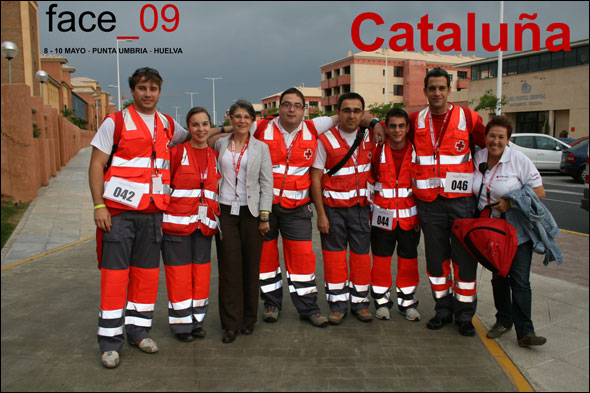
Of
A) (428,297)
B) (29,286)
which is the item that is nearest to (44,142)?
(29,286)

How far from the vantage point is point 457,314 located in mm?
4473

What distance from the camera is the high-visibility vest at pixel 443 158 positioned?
4.40m

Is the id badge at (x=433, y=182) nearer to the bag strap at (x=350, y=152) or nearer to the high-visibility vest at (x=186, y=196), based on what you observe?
the bag strap at (x=350, y=152)

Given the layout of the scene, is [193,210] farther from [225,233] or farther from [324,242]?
[324,242]

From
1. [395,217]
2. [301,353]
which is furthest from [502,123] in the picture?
[301,353]

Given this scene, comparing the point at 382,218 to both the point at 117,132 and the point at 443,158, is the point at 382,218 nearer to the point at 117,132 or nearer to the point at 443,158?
the point at 443,158

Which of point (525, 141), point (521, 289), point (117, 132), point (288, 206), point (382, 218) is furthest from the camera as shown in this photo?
point (525, 141)

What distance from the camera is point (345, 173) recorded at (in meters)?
4.61

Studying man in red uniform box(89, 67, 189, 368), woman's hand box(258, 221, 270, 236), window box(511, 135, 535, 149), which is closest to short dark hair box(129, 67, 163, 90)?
man in red uniform box(89, 67, 189, 368)

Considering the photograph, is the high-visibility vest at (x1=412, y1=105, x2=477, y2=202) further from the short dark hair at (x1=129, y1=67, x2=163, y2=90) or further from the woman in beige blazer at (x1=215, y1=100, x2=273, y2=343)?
the short dark hair at (x1=129, y1=67, x2=163, y2=90)

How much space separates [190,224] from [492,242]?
2622 mm

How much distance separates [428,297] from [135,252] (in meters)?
3.33

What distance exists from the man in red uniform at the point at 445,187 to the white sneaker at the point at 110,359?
2853 millimetres

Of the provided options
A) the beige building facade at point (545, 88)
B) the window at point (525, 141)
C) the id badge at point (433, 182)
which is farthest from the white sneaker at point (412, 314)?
the beige building facade at point (545, 88)
